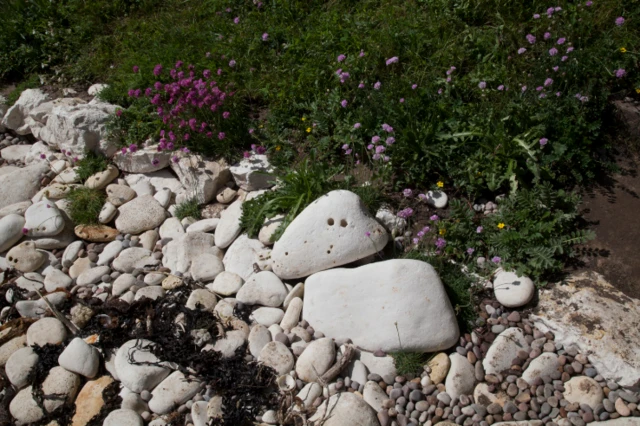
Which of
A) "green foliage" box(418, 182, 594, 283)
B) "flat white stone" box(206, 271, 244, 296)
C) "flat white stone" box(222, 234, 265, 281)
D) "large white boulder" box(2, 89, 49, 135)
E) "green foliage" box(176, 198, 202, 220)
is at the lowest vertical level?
"flat white stone" box(206, 271, 244, 296)

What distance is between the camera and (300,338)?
3.99 metres

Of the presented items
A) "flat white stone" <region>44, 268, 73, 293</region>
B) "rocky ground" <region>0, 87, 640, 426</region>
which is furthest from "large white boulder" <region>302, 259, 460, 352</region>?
"flat white stone" <region>44, 268, 73, 293</region>

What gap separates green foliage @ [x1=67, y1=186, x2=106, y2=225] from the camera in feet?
17.3

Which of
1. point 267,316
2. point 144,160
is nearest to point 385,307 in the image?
point 267,316

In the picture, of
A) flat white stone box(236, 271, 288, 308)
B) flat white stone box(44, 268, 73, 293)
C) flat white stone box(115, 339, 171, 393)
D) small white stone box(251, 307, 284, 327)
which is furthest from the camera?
flat white stone box(44, 268, 73, 293)

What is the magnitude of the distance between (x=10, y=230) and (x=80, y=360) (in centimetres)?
188

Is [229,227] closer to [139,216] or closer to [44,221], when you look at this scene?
[139,216]

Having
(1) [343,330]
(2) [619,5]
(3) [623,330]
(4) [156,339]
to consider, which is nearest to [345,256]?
(1) [343,330]

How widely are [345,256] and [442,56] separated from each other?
2.34 metres

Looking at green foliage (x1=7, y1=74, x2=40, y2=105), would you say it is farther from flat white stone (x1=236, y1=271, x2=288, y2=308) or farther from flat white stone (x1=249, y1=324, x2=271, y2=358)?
flat white stone (x1=249, y1=324, x2=271, y2=358)

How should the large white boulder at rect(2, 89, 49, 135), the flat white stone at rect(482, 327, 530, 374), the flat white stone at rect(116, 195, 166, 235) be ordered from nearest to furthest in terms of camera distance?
→ the flat white stone at rect(482, 327, 530, 374) < the flat white stone at rect(116, 195, 166, 235) < the large white boulder at rect(2, 89, 49, 135)

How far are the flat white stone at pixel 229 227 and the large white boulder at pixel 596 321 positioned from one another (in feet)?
8.38

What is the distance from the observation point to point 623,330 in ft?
12.0

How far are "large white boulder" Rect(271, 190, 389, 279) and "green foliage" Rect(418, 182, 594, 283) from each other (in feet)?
1.54
